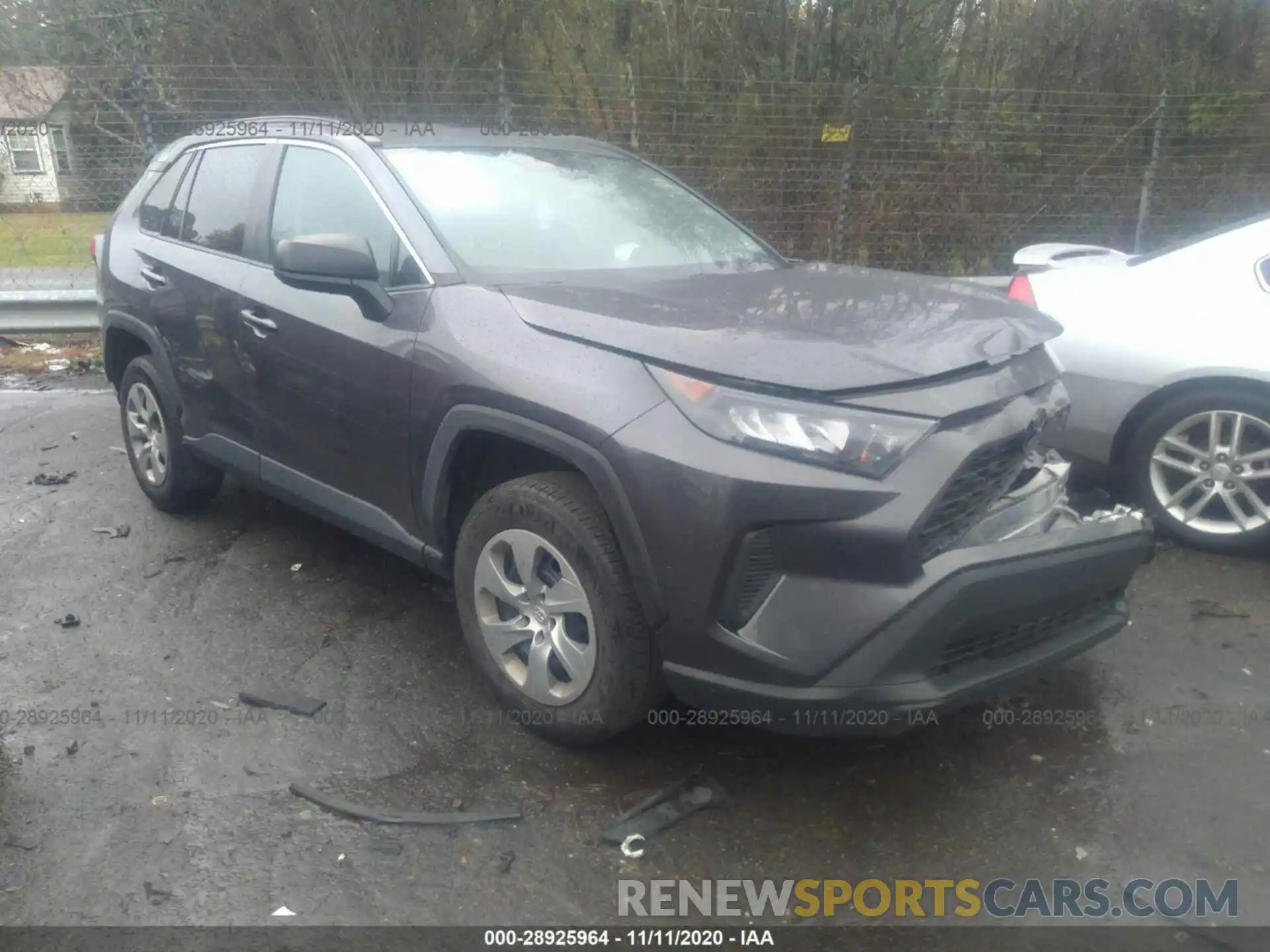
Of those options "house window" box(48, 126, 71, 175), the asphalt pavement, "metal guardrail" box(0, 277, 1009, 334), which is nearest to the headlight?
the asphalt pavement

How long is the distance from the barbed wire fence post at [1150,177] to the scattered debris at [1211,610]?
7673mm

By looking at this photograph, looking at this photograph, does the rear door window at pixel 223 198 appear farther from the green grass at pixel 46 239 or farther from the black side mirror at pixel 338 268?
the green grass at pixel 46 239

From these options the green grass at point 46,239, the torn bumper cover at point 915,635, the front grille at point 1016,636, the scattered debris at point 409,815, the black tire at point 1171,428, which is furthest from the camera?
the green grass at point 46,239

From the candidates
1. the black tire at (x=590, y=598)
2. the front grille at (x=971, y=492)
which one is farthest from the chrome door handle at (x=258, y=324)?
the front grille at (x=971, y=492)

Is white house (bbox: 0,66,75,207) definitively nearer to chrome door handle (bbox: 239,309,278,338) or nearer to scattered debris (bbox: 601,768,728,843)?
chrome door handle (bbox: 239,309,278,338)

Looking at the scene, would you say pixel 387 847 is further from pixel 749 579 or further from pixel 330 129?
pixel 330 129

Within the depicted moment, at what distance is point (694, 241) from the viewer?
4098mm

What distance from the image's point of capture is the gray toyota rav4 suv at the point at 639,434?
2535 mm

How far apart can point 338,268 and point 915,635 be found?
206 cm

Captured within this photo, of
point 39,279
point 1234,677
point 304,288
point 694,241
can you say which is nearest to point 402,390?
point 304,288

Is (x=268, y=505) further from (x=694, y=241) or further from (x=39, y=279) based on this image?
(x=39, y=279)

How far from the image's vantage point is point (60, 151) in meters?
9.88

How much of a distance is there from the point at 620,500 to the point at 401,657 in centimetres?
148

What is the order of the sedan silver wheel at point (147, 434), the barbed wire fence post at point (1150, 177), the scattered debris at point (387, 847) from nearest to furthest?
1. the scattered debris at point (387, 847)
2. the sedan silver wheel at point (147, 434)
3. the barbed wire fence post at point (1150, 177)
